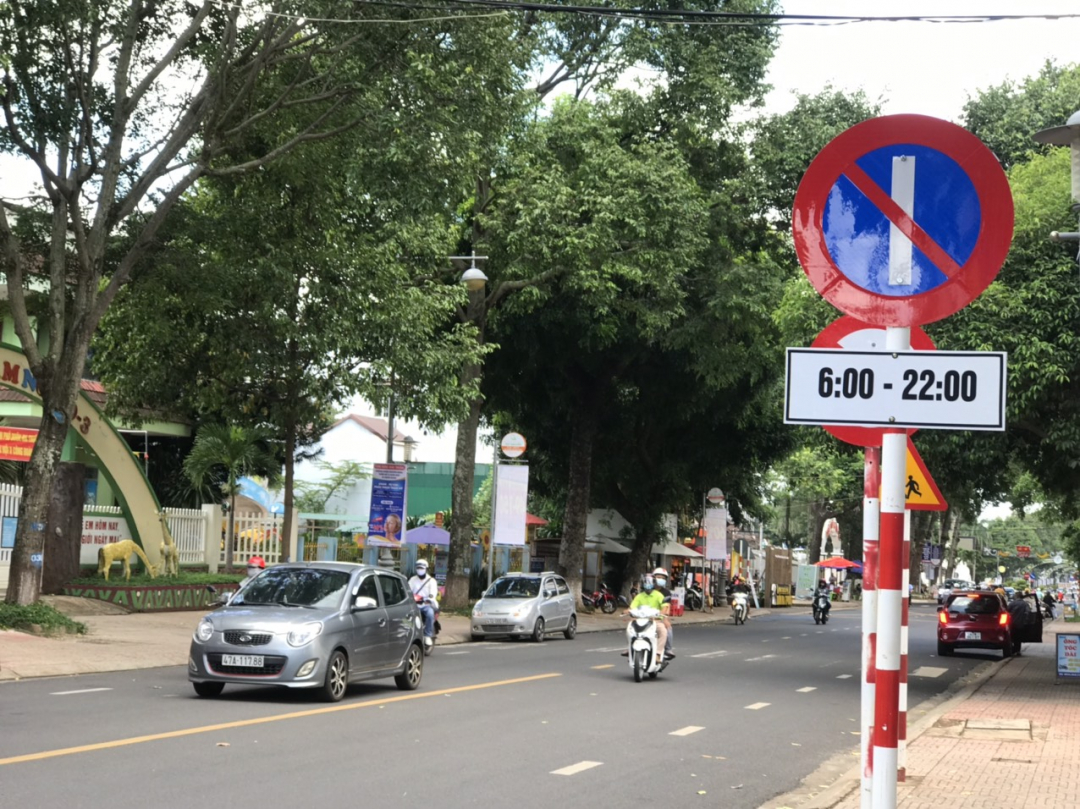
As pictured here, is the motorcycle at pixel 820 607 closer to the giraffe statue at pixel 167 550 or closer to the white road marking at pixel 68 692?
the giraffe statue at pixel 167 550

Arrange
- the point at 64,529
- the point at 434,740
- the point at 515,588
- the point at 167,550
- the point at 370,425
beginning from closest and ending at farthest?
the point at 434,740
the point at 64,529
the point at 167,550
the point at 515,588
the point at 370,425

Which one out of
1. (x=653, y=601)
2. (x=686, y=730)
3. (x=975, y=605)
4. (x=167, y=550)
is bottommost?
(x=686, y=730)

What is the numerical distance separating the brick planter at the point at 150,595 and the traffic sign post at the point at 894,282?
73.9ft

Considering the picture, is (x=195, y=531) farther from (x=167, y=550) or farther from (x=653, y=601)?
(x=653, y=601)

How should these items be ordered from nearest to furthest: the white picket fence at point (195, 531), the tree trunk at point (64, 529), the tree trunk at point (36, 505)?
the tree trunk at point (36, 505) → the white picket fence at point (195, 531) → the tree trunk at point (64, 529)

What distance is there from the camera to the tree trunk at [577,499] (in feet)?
126

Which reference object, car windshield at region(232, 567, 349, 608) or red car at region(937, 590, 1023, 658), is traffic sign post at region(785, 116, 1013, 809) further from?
red car at region(937, 590, 1023, 658)

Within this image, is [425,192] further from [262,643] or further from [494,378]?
[494,378]

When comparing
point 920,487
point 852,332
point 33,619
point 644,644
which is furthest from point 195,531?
point 852,332

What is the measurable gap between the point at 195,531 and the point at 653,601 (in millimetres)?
16560

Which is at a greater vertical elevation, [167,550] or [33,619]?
[167,550]

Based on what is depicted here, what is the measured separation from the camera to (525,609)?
2825cm

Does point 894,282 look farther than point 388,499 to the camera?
No

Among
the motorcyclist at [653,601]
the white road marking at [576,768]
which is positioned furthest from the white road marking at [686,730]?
the motorcyclist at [653,601]
